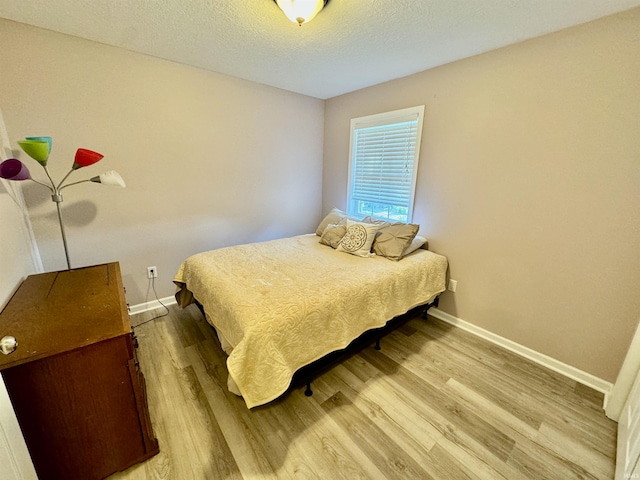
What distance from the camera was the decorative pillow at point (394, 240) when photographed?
2.31 metres

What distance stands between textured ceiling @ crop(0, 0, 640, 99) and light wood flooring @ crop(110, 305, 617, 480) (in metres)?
2.34

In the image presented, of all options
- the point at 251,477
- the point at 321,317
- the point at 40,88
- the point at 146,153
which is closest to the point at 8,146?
the point at 40,88

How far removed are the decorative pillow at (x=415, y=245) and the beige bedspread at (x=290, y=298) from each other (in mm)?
54

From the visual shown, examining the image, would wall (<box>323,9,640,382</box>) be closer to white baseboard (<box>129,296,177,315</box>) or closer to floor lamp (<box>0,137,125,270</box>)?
floor lamp (<box>0,137,125,270</box>)

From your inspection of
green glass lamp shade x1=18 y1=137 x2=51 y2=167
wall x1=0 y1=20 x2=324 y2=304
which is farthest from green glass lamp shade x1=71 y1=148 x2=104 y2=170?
wall x1=0 y1=20 x2=324 y2=304

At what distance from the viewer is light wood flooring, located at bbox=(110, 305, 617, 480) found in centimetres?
129

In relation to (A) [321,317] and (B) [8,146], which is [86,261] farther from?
(A) [321,317]

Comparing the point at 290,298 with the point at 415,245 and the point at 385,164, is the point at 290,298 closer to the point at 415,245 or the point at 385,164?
the point at 415,245

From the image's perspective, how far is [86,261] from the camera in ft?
7.30

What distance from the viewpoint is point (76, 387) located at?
1068mm

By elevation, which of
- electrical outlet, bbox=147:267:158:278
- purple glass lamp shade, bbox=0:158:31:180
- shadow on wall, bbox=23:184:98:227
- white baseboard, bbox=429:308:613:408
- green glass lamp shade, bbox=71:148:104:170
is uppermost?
green glass lamp shade, bbox=71:148:104:170

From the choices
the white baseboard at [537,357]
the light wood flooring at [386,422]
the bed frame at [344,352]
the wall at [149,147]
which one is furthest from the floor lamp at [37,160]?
the white baseboard at [537,357]

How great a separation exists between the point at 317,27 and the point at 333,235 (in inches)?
66.5

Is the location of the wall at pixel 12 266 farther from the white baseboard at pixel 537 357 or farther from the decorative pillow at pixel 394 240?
the white baseboard at pixel 537 357
